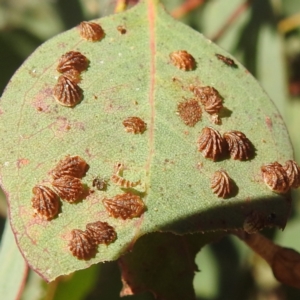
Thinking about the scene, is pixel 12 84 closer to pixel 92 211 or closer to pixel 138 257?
pixel 92 211

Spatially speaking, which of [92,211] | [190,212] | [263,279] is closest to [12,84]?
[92,211]

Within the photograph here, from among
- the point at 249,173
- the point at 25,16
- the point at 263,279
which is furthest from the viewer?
the point at 263,279

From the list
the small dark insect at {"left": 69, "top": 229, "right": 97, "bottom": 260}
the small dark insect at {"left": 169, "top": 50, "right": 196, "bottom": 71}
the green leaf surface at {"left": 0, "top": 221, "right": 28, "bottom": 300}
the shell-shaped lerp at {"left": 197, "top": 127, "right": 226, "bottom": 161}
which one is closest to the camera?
the small dark insect at {"left": 69, "top": 229, "right": 97, "bottom": 260}

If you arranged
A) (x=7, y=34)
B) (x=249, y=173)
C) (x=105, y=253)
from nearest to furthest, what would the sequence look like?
1. (x=105, y=253)
2. (x=249, y=173)
3. (x=7, y=34)

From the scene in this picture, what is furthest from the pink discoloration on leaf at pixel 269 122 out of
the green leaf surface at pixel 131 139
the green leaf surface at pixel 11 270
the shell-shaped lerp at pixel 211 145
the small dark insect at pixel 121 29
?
the green leaf surface at pixel 11 270

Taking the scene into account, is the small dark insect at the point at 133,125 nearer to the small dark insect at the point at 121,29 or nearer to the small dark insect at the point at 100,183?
the small dark insect at the point at 100,183

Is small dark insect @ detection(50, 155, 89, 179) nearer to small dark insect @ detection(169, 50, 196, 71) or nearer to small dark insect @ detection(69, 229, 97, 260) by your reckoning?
small dark insect @ detection(69, 229, 97, 260)

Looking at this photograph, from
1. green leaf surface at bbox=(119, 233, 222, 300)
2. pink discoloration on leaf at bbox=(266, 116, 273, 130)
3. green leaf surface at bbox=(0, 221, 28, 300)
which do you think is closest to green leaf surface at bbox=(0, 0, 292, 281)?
pink discoloration on leaf at bbox=(266, 116, 273, 130)
